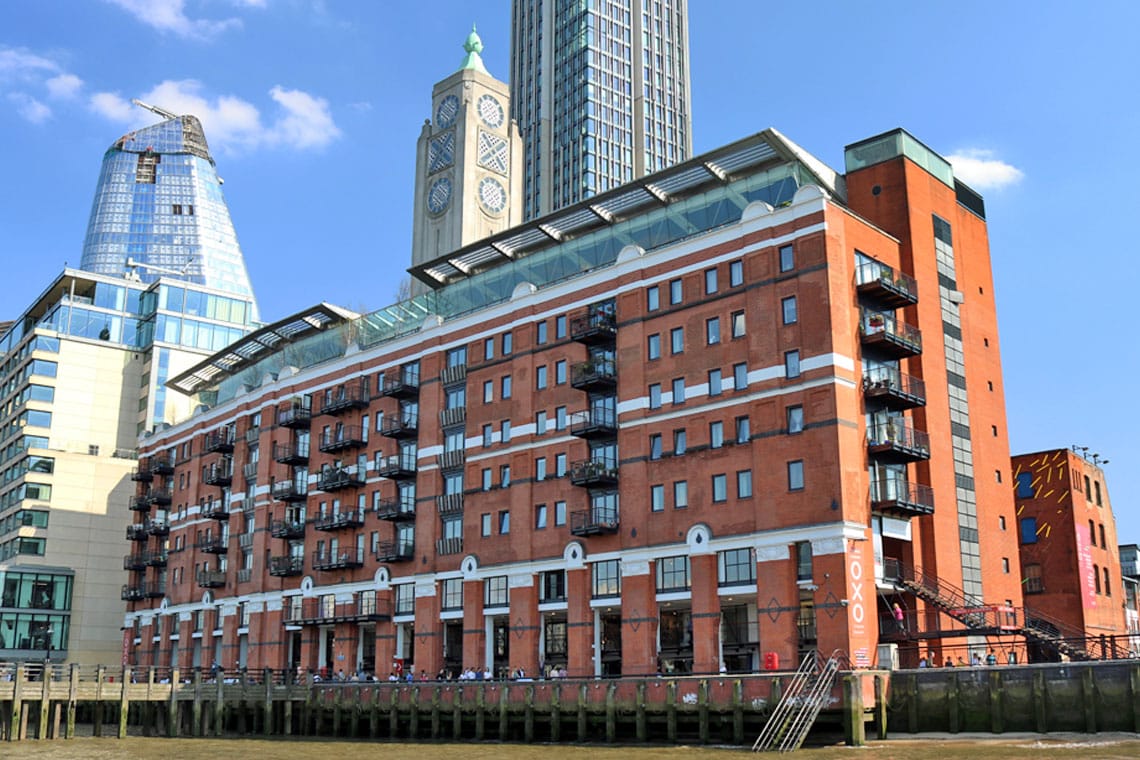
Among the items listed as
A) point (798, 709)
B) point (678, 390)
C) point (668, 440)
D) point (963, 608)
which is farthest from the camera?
point (678, 390)

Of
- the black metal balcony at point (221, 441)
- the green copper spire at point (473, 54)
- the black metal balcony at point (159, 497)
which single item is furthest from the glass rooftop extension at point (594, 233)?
the green copper spire at point (473, 54)

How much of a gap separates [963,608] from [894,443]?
23.9ft

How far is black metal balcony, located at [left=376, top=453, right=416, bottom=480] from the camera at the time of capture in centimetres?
6938

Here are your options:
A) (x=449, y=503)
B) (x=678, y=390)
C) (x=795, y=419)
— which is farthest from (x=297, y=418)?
(x=795, y=419)

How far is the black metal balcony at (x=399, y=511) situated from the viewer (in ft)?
225

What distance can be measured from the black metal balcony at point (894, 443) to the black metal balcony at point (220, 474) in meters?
50.5

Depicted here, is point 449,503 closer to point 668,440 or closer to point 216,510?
point 668,440

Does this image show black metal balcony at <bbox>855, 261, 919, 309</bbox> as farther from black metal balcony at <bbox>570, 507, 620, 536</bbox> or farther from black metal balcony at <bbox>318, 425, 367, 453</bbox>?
black metal balcony at <bbox>318, 425, 367, 453</bbox>

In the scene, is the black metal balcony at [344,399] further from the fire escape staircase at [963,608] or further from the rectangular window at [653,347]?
the fire escape staircase at [963,608]

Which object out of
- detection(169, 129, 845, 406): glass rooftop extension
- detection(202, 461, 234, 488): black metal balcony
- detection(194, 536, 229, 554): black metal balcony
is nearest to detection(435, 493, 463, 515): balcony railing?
detection(169, 129, 845, 406): glass rooftop extension

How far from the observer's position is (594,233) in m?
64.0

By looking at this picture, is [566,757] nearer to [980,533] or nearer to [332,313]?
[980,533]

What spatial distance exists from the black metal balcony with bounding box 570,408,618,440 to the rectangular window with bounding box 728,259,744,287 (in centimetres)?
903

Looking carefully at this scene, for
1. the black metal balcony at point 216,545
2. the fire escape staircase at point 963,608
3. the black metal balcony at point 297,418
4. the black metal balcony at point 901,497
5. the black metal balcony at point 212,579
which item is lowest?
the fire escape staircase at point 963,608
